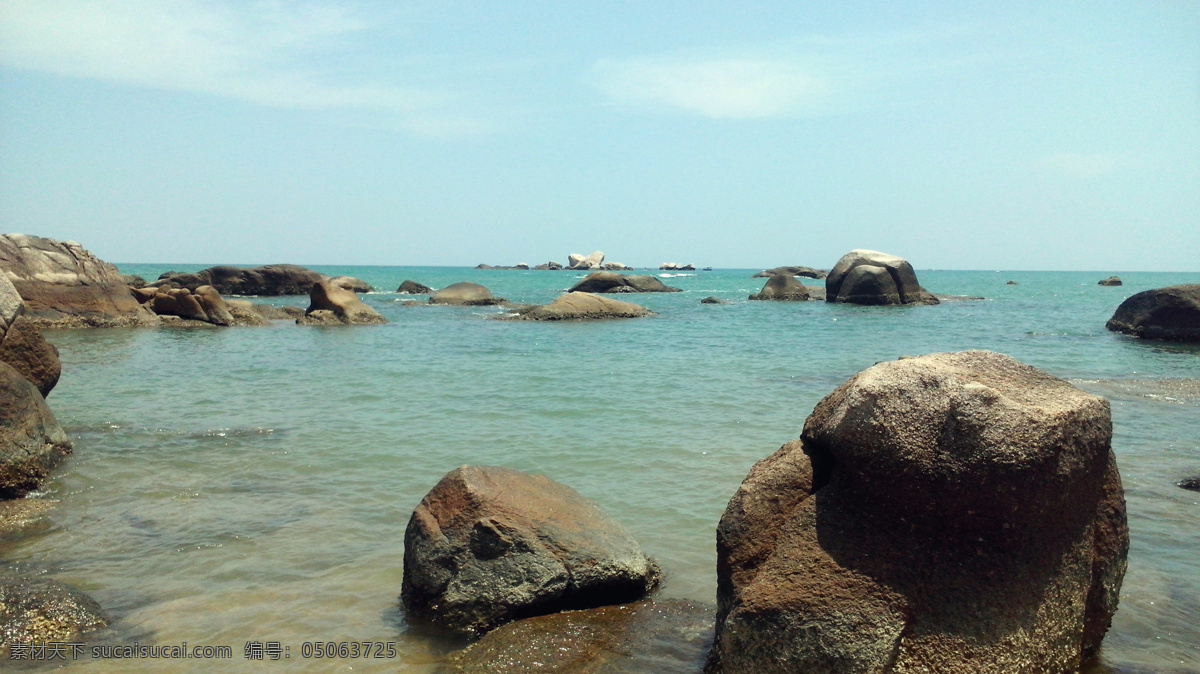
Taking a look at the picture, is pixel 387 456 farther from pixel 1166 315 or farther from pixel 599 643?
pixel 1166 315

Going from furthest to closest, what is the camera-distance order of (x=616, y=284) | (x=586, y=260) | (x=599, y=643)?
1. (x=586, y=260)
2. (x=616, y=284)
3. (x=599, y=643)

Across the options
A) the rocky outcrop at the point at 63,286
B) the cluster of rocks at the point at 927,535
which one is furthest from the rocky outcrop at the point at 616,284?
the cluster of rocks at the point at 927,535

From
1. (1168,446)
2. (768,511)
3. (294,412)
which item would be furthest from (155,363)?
(1168,446)

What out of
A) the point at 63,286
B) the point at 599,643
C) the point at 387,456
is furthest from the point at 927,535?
the point at 63,286

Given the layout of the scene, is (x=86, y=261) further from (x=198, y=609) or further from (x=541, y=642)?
(x=541, y=642)

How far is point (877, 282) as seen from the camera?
35.6 metres

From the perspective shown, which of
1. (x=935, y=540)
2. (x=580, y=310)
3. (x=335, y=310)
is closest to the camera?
(x=935, y=540)

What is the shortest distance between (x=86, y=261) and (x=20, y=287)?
2.07 meters

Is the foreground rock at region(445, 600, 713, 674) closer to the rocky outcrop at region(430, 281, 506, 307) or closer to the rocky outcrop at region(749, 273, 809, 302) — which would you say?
the rocky outcrop at region(430, 281, 506, 307)

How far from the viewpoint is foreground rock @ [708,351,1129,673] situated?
11.1 feet

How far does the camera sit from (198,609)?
4.77 m

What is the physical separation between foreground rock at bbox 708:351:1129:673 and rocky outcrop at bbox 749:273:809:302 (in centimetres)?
3771

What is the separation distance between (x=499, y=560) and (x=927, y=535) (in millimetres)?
2242

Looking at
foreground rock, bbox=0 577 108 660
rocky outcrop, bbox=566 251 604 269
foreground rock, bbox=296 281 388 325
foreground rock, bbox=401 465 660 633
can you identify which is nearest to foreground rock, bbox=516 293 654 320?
foreground rock, bbox=296 281 388 325
